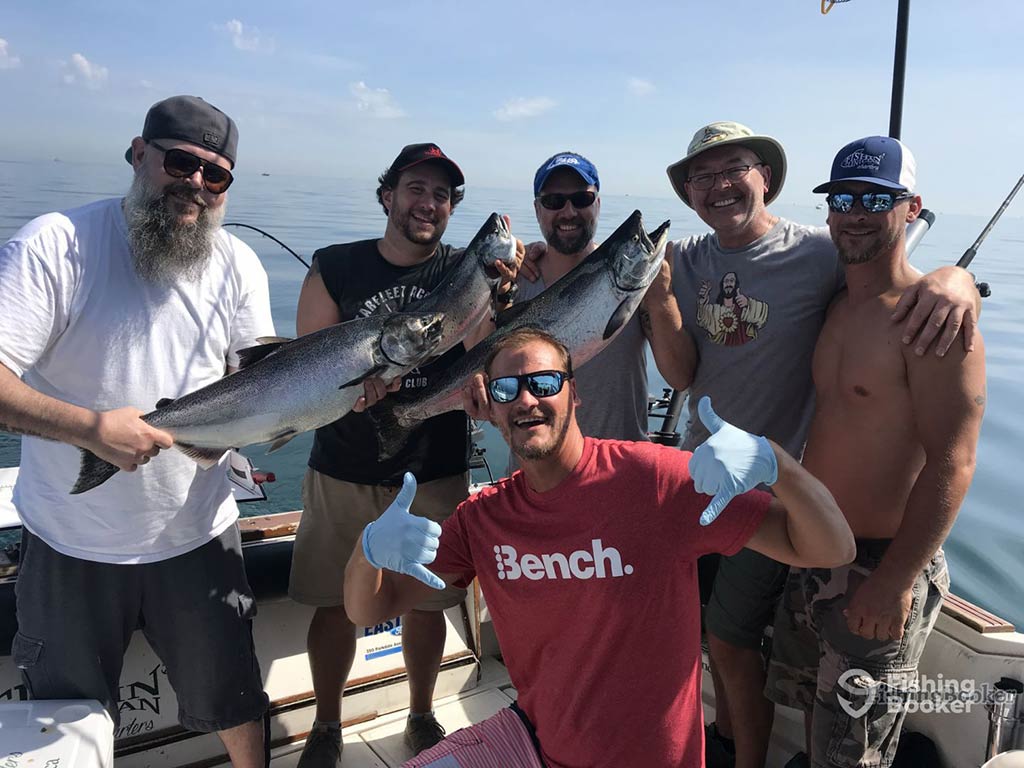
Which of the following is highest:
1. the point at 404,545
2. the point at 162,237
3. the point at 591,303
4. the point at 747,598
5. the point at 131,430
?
the point at 162,237

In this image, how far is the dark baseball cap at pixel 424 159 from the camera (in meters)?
3.35

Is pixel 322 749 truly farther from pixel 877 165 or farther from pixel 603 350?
pixel 877 165

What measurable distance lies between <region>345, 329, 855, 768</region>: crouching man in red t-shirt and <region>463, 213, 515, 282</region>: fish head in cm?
93

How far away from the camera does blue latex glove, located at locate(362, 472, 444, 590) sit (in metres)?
2.11

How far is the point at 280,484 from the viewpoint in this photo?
317 inches

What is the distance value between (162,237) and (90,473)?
864mm

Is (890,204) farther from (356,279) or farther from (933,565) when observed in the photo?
(356,279)

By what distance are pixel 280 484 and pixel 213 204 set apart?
564 centimetres

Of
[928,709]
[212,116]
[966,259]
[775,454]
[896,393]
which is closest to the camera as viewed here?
[775,454]

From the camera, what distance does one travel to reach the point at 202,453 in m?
2.77

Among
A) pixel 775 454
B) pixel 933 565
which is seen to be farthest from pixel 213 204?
pixel 933 565

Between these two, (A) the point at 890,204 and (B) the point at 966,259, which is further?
(B) the point at 966,259

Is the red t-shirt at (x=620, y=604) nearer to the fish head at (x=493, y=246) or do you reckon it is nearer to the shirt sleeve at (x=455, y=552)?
the shirt sleeve at (x=455, y=552)

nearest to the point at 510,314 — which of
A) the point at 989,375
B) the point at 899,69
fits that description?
the point at 899,69
